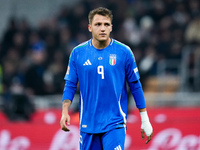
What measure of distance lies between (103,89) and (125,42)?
7.64m

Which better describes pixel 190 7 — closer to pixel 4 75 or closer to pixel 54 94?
pixel 54 94

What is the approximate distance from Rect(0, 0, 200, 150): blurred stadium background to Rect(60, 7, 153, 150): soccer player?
533cm

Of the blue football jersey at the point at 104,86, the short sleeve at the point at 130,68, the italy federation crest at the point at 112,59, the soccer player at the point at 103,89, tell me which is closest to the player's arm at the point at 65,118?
the soccer player at the point at 103,89

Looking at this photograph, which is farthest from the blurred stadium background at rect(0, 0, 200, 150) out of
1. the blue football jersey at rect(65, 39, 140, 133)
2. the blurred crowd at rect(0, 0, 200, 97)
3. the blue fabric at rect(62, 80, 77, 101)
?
the blue football jersey at rect(65, 39, 140, 133)

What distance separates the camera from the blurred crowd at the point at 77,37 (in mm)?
13289

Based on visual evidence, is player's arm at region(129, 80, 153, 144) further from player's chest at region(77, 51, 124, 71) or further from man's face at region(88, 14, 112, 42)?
man's face at region(88, 14, 112, 42)

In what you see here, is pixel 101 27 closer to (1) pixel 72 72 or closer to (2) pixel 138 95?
(1) pixel 72 72

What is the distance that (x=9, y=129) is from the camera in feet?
30.2

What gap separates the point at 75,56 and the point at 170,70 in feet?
28.8

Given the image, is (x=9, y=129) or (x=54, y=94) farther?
(x=54, y=94)

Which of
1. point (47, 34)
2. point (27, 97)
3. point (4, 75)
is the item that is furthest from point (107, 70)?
point (47, 34)

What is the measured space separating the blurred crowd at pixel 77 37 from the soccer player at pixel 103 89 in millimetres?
7055

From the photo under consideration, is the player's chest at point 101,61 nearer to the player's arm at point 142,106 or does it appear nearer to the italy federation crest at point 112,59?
the italy federation crest at point 112,59

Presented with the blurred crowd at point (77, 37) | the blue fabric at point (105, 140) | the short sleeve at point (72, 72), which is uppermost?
the blurred crowd at point (77, 37)
